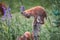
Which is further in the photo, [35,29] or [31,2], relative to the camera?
[31,2]

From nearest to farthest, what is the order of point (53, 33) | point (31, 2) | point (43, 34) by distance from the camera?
point (53, 33)
point (43, 34)
point (31, 2)

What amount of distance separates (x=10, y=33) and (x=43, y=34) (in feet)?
1.29

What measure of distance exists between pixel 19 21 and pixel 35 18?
0.78ft

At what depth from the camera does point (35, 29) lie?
3426 mm

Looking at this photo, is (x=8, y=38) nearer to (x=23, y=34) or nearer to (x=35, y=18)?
(x=23, y=34)

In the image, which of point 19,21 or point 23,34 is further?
point 19,21

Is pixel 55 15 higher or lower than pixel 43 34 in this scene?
higher

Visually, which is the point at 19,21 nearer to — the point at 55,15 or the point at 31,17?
the point at 31,17

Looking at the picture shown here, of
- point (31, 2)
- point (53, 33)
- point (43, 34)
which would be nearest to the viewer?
point (53, 33)

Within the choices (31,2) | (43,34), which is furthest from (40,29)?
(31,2)

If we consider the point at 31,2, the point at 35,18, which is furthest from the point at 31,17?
the point at 31,2

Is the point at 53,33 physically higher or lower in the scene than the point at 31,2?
lower

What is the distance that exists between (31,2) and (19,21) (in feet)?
3.52

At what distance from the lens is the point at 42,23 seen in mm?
3479
